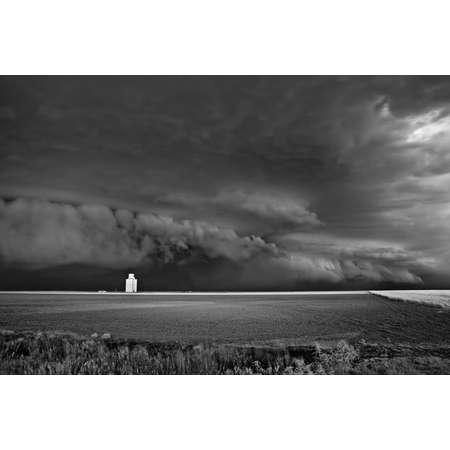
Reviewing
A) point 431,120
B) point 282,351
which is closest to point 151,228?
point 282,351

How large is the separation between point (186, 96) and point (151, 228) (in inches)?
92.8

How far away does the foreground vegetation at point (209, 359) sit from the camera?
442cm

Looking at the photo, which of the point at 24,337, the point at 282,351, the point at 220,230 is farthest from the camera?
the point at 220,230

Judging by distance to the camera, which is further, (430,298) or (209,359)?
(430,298)

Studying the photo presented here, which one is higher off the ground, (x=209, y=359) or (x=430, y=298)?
(x=430, y=298)

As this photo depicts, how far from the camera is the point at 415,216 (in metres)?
6.13

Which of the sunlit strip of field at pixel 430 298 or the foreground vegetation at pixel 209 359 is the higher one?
the sunlit strip of field at pixel 430 298

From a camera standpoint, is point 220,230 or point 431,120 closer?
point 431,120

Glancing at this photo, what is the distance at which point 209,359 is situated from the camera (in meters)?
4.56

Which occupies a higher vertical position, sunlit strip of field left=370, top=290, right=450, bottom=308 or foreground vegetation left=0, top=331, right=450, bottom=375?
sunlit strip of field left=370, top=290, right=450, bottom=308

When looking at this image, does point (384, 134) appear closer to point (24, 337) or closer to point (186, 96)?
point (186, 96)

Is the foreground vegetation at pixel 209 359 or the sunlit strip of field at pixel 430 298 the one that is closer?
the foreground vegetation at pixel 209 359

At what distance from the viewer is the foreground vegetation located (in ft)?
14.5

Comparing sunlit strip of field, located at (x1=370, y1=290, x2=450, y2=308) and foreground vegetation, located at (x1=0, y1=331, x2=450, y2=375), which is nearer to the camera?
foreground vegetation, located at (x1=0, y1=331, x2=450, y2=375)
